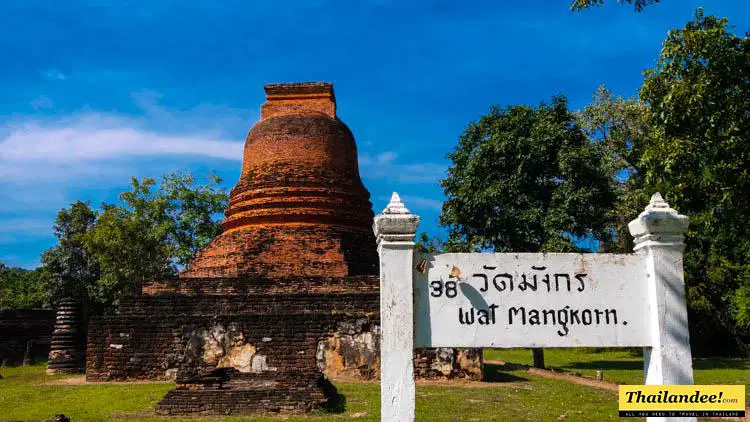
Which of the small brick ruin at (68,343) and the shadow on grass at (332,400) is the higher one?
the small brick ruin at (68,343)

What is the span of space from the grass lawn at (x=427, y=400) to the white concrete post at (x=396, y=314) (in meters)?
4.43

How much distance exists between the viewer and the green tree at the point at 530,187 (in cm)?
1738

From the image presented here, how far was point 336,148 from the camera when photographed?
17406mm

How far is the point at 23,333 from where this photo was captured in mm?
23250

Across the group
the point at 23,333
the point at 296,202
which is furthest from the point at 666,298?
the point at 23,333

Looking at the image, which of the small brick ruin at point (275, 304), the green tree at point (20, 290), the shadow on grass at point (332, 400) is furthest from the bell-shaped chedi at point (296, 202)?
the green tree at point (20, 290)

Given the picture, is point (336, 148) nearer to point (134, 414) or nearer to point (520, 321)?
point (134, 414)

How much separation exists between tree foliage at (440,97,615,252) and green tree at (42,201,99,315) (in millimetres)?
18862

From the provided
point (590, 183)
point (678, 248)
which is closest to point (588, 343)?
point (678, 248)

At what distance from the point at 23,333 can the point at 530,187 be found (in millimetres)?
18902

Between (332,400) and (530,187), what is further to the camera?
(530,187)

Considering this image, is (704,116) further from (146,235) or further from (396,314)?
(146,235)

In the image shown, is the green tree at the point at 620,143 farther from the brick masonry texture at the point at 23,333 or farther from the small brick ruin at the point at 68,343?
the brick masonry texture at the point at 23,333

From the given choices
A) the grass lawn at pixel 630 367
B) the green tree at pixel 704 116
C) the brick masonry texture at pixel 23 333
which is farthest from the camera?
the brick masonry texture at pixel 23 333
